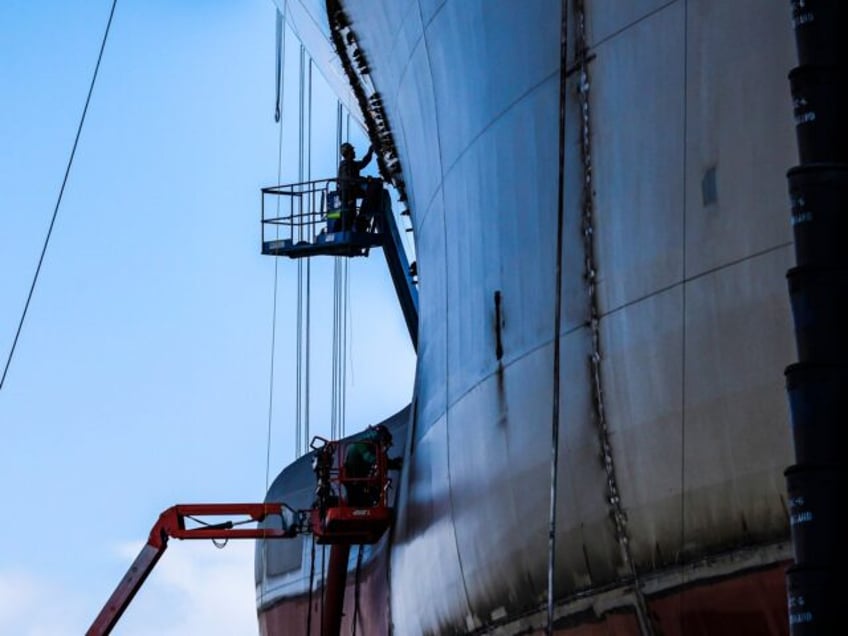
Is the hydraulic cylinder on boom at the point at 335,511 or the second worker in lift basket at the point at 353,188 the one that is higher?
the second worker in lift basket at the point at 353,188

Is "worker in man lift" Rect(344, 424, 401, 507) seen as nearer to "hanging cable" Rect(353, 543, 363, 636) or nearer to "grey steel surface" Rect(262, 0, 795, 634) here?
"hanging cable" Rect(353, 543, 363, 636)

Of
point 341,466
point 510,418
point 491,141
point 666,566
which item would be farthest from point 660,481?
point 341,466

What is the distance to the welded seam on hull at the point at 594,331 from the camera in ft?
31.7

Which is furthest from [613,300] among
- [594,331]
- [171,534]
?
[171,534]

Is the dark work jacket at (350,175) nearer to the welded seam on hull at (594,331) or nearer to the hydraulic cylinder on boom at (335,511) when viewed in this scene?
the hydraulic cylinder on boom at (335,511)

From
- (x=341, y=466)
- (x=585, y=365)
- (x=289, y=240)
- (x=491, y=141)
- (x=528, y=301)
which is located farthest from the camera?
(x=289, y=240)

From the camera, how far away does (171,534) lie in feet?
69.6

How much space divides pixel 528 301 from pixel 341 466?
20.7ft

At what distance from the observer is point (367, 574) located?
58.4 feet

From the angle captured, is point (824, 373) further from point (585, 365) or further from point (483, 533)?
point (483, 533)

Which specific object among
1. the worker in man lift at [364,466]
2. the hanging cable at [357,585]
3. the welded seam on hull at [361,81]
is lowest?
the hanging cable at [357,585]

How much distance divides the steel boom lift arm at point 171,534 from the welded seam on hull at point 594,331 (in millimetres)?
10465

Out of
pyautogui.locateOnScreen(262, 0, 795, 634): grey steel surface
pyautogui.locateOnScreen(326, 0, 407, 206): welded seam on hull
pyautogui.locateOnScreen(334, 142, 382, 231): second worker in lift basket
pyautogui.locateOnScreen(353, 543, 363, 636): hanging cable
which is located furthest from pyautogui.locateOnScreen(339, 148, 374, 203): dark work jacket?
pyautogui.locateOnScreen(262, 0, 795, 634): grey steel surface

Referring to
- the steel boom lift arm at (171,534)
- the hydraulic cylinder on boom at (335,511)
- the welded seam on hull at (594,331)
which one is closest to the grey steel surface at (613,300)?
the welded seam on hull at (594,331)
